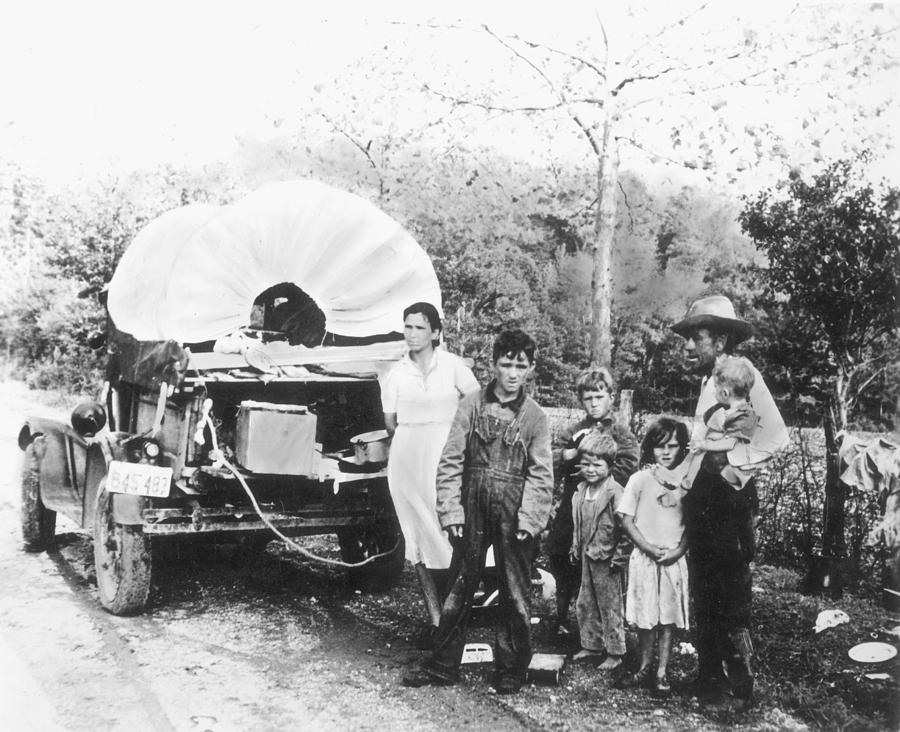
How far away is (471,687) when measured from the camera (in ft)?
11.7

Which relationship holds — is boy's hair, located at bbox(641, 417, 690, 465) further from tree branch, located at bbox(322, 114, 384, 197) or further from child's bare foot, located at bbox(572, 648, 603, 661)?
tree branch, located at bbox(322, 114, 384, 197)

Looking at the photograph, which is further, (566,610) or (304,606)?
(304,606)

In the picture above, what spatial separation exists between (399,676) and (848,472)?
236 centimetres

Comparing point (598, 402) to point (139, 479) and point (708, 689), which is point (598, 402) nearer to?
point (708, 689)

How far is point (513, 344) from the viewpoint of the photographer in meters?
3.59

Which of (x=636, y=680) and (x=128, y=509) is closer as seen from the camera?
(x=636, y=680)

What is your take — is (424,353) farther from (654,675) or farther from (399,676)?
(654,675)

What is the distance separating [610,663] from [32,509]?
4247mm

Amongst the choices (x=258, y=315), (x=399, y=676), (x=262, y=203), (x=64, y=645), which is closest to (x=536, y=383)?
(x=258, y=315)

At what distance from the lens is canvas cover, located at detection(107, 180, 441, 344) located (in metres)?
4.56

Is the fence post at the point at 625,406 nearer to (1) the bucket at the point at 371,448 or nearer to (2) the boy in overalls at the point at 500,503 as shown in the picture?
(1) the bucket at the point at 371,448

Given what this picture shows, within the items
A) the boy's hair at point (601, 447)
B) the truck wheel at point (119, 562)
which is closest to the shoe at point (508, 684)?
the boy's hair at point (601, 447)

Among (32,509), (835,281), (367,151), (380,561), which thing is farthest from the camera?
(367,151)

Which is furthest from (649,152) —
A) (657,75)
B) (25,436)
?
(25,436)
